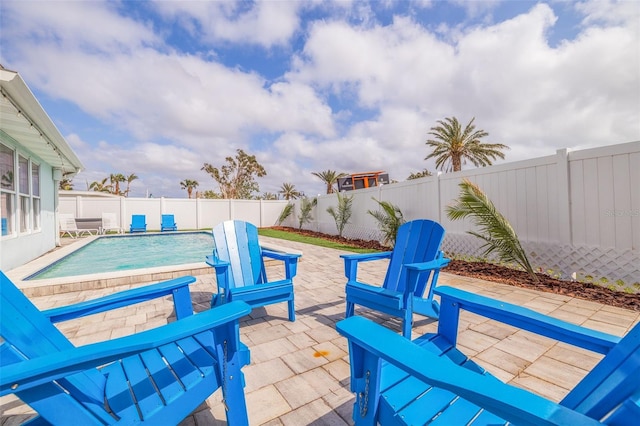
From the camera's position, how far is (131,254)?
27.6 feet

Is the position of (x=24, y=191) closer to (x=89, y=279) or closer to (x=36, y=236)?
(x=36, y=236)

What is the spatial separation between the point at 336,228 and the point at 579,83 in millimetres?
8328

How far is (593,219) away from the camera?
3.87 m

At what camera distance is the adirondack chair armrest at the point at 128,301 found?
1.44m

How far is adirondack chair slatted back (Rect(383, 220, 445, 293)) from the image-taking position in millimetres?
2658

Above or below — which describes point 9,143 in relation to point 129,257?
above

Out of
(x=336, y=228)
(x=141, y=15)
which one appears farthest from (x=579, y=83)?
(x=141, y=15)

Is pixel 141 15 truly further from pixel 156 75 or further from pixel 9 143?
pixel 9 143

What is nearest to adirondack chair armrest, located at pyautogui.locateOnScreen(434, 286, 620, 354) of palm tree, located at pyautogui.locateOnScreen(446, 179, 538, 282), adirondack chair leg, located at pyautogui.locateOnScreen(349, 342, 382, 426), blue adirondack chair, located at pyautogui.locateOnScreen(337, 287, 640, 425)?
blue adirondack chair, located at pyautogui.locateOnScreen(337, 287, 640, 425)

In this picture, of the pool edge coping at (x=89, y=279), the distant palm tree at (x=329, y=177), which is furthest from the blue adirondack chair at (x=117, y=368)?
the distant palm tree at (x=329, y=177)

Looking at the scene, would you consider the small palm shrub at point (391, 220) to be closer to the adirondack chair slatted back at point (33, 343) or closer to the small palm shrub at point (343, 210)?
the small palm shrub at point (343, 210)

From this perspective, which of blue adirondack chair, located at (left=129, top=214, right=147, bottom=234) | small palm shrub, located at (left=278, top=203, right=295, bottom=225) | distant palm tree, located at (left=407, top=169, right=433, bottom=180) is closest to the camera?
blue adirondack chair, located at (left=129, top=214, right=147, bottom=234)

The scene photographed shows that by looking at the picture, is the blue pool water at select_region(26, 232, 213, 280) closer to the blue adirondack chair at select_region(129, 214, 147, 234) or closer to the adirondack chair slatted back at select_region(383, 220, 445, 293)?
the blue adirondack chair at select_region(129, 214, 147, 234)

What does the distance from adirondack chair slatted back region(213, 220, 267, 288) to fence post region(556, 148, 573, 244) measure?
14.7ft
